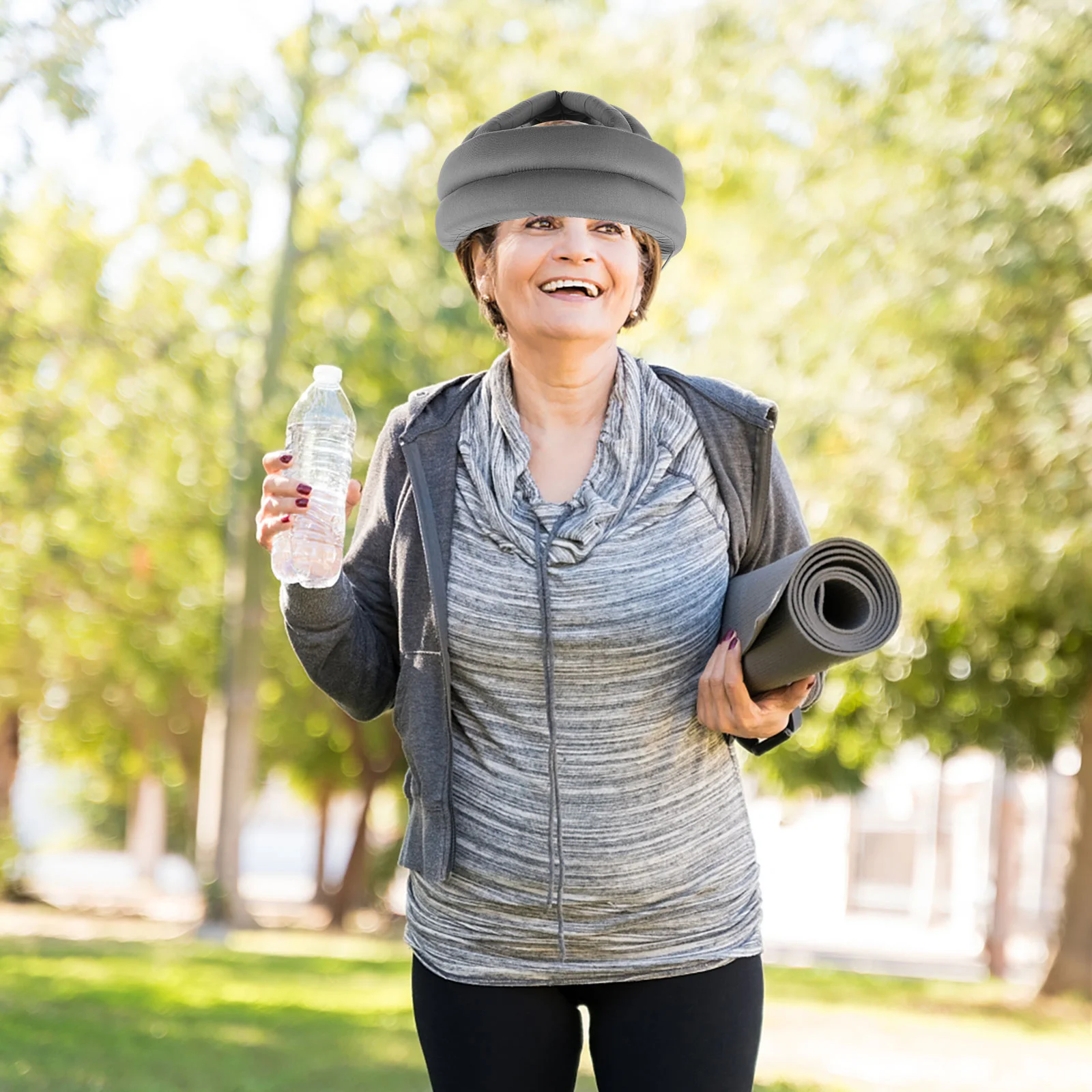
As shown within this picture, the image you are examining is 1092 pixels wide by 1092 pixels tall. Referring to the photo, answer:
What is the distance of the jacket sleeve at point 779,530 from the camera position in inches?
90.5

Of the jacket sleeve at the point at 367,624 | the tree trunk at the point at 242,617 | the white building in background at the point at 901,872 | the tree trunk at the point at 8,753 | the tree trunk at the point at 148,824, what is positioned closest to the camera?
the jacket sleeve at the point at 367,624

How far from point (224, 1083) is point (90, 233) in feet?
37.0

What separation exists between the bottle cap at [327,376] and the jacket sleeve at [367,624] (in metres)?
0.15

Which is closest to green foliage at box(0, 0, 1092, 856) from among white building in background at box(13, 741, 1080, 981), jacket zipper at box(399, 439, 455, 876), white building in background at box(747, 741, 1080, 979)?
jacket zipper at box(399, 439, 455, 876)

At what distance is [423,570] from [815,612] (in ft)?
2.01

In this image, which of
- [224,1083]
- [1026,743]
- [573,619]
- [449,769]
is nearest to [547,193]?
[573,619]

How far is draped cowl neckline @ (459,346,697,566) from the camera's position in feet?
7.18

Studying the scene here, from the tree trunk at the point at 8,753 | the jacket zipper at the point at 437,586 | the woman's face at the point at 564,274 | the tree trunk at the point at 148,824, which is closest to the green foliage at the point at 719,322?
the tree trunk at the point at 8,753

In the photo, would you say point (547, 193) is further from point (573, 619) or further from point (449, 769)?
point (449, 769)

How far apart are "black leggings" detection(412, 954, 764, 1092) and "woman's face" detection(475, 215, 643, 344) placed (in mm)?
975

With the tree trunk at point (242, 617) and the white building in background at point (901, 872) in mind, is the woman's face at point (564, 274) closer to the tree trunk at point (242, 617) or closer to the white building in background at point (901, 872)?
the tree trunk at point (242, 617)

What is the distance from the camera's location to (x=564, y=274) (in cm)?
225

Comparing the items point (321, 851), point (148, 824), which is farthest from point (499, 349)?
point (148, 824)

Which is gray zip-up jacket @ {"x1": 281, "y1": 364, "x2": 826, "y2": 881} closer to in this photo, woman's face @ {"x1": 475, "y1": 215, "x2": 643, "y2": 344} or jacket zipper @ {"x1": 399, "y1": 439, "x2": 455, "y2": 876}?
jacket zipper @ {"x1": 399, "y1": 439, "x2": 455, "y2": 876}
